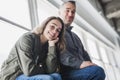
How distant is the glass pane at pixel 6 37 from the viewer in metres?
1.75

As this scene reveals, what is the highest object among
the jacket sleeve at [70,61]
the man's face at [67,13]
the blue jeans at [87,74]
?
the man's face at [67,13]

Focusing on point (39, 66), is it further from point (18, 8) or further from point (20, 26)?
point (18, 8)

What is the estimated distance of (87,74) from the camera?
142cm

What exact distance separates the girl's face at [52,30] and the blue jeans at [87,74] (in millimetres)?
310

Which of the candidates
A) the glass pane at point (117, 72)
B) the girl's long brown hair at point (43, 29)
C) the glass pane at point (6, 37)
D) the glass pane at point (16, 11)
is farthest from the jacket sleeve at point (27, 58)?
the glass pane at point (117, 72)

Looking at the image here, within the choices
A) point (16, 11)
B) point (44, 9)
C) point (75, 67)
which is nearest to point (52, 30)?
point (75, 67)

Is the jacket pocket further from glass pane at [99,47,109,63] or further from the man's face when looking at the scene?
glass pane at [99,47,109,63]

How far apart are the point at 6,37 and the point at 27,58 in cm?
76

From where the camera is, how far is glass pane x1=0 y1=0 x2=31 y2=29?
1.90 meters

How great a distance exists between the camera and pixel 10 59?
3.99 ft

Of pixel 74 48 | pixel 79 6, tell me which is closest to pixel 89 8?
pixel 79 6

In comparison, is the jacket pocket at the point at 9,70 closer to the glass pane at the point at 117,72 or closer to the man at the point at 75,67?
the man at the point at 75,67

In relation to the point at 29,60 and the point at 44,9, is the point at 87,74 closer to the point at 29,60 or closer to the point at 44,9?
the point at 29,60

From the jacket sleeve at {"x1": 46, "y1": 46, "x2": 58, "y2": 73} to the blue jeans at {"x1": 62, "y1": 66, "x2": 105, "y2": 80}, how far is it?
7.2 inches
